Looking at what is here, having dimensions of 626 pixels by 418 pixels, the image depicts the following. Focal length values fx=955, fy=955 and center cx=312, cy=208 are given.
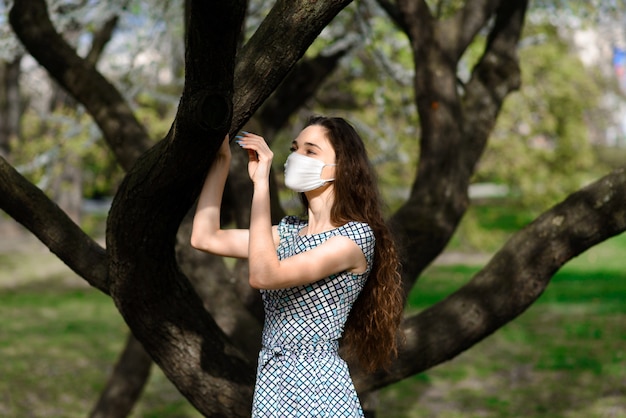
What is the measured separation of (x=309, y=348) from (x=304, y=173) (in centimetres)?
49

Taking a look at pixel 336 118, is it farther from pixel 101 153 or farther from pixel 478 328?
pixel 101 153

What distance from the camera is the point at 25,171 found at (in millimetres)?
8508

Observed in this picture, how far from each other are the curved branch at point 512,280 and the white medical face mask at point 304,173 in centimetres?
138

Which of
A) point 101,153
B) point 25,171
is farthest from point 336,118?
point 101,153

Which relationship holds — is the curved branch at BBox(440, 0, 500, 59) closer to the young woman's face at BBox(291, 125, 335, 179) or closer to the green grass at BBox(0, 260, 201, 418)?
the young woman's face at BBox(291, 125, 335, 179)

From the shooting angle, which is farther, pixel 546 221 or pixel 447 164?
pixel 447 164

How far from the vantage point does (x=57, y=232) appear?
3.39 m

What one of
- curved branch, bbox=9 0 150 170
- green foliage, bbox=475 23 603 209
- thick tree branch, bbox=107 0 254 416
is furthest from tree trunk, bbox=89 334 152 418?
green foliage, bbox=475 23 603 209

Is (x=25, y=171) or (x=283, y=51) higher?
(x=25, y=171)

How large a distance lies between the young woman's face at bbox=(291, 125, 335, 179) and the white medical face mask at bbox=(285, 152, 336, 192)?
0.05 ft

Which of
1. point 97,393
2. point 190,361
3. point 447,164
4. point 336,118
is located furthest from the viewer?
point 97,393

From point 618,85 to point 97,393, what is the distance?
19.5m

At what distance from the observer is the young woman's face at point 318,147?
107 inches

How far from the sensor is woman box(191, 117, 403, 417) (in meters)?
2.56
